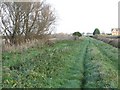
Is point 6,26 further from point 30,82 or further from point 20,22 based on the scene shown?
point 30,82

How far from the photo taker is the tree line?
115ft

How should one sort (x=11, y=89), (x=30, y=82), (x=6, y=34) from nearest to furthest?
(x=11, y=89) → (x=30, y=82) → (x=6, y=34)

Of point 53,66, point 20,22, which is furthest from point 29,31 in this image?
point 53,66

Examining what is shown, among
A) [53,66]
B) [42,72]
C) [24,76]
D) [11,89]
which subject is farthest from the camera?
Result: [53,66]

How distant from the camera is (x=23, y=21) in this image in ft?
120

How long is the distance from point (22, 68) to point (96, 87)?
4.40 metres

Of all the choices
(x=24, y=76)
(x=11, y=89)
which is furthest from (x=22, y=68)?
(x=11, y=89)

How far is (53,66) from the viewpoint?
645 inches

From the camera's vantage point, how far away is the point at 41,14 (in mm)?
41438

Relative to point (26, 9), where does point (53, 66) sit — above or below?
below

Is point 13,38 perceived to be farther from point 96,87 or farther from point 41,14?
point 96,87

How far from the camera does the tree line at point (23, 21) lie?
115 ft

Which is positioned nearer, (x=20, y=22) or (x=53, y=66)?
(x=53, y=66)

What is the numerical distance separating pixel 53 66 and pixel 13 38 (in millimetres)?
19216
